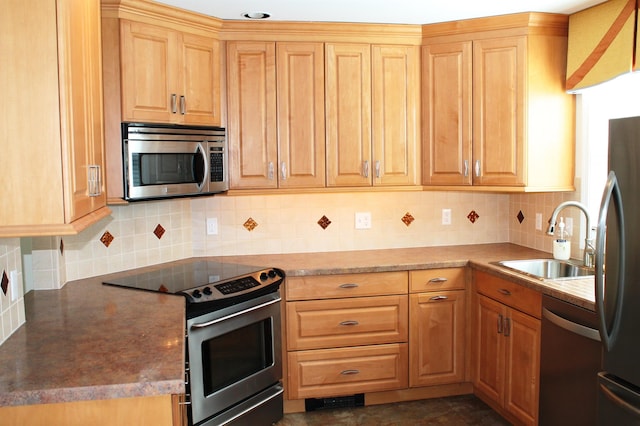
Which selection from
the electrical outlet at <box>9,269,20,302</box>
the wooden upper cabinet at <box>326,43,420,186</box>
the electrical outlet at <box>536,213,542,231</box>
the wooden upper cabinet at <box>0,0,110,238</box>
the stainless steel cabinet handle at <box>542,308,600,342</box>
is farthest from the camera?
the electrical outlet at <box>536,213,542,231</box>

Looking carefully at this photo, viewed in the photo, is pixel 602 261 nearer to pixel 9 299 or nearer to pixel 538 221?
pixel 538 221

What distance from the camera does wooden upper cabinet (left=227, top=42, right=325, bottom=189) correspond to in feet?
11.6

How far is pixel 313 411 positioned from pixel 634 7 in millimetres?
2803

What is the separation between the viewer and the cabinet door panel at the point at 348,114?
3625mm

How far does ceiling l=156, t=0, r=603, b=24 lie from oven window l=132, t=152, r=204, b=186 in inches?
32.0

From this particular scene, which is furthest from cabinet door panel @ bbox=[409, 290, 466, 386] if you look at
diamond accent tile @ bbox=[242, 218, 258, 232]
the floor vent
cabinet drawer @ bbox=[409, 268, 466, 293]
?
diamond accent tile @ bbox=[242, 218, 258, 232]

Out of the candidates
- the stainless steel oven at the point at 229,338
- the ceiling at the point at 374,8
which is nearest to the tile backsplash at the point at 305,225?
the stainless steel oven at the point at 229,338

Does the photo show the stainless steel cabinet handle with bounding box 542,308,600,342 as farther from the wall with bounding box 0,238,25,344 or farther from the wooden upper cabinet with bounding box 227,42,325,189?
the wall with bounding box 0,238,25,344

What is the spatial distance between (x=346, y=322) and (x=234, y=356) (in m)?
0.77

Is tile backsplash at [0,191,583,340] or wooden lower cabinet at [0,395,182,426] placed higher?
tile backsplash at [0,191,583,340]

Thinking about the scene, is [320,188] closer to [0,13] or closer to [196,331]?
[196,331]

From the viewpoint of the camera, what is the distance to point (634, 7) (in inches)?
113

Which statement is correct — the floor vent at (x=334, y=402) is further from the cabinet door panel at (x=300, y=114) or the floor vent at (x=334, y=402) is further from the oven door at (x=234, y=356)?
the cabinet door panel at (x=300, y=114)

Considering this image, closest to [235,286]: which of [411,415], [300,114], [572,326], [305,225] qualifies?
[305,225]
